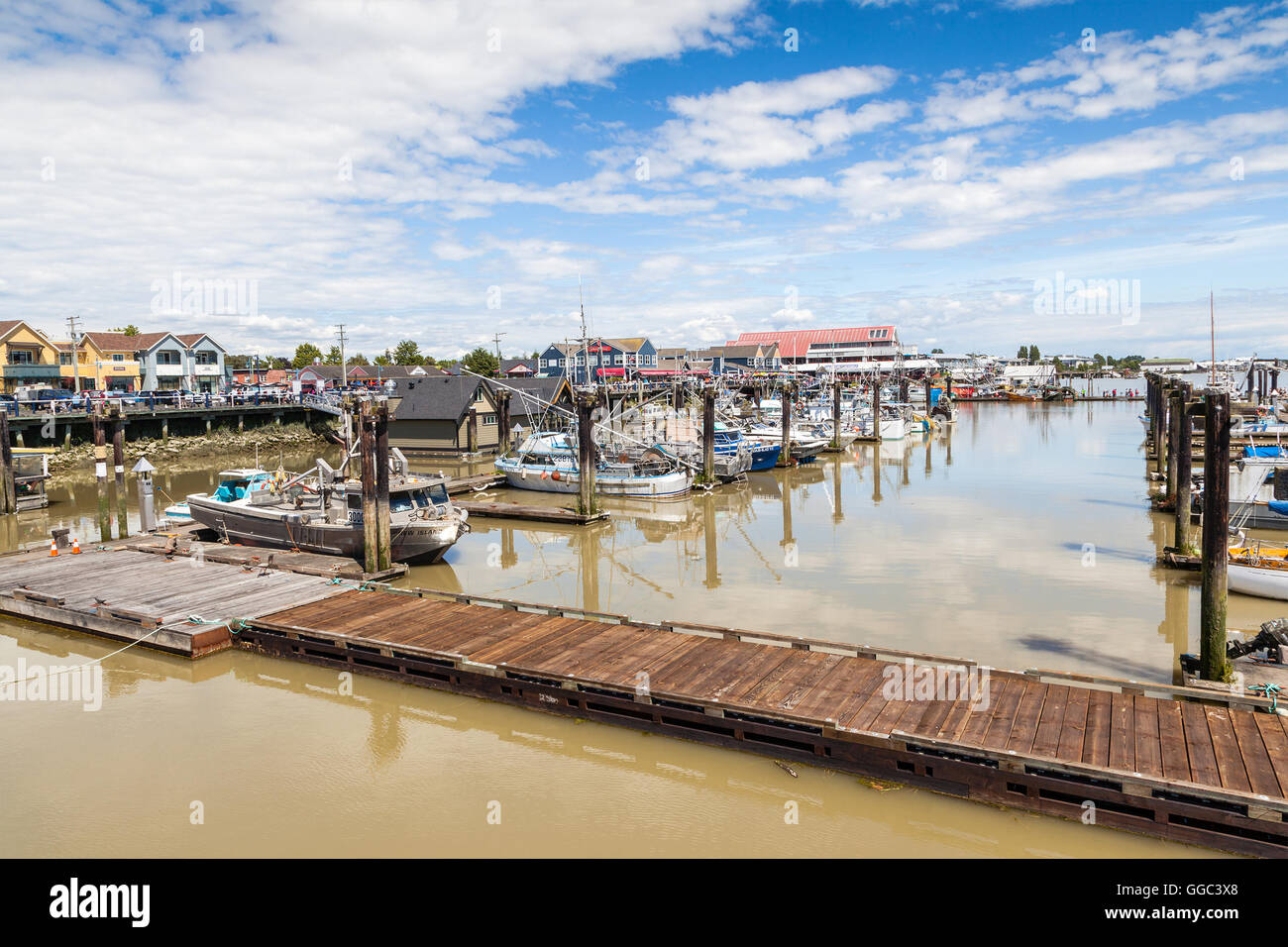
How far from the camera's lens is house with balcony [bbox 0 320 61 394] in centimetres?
5703

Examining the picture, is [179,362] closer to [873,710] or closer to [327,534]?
[327,534]

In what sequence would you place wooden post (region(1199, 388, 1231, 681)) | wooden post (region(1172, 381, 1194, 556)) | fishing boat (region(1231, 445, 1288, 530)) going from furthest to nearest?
fishing boat (region(1231, 445, 1288, 530)) → wooden post (region(1172, 381, 1194, 556)) → wooden post (region(1199, 388, 1231, 681))

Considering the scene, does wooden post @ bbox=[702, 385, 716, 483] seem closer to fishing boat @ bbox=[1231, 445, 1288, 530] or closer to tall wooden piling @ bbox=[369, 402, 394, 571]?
tall wooden piling @ bbox=[369, 402, 394, 571]

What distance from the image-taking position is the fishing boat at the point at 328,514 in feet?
68.4

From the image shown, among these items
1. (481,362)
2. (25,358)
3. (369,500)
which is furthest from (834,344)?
(369,500)

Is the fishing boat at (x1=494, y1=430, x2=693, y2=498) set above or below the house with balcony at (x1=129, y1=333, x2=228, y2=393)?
below

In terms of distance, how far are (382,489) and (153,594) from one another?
16.8 ft

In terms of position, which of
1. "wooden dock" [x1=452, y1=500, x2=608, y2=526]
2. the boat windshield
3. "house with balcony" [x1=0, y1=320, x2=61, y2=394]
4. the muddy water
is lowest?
the muddy water

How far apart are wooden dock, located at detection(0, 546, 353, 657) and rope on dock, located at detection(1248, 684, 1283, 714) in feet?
51.6

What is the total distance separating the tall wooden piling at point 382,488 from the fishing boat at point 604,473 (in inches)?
551

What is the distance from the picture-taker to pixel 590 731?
11.6m

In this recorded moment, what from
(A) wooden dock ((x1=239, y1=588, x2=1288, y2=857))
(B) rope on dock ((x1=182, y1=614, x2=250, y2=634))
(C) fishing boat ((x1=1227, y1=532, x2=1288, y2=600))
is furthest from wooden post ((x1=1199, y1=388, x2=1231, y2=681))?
(B) rope on dock ((x1=182, y1=614, x2=250, y2=634))

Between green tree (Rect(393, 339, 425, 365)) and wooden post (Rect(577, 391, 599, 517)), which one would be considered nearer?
wooden post (Rect(577, 391, 599, 517))
